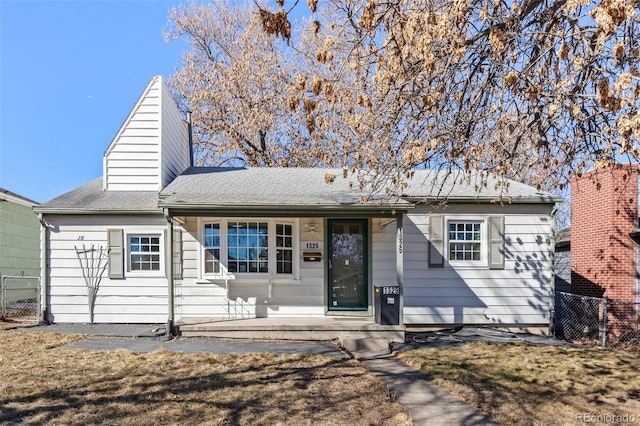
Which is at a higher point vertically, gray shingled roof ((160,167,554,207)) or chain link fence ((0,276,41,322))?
gray shingled roof ((160,167,554,207))

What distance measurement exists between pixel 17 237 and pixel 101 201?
5669 millimetres

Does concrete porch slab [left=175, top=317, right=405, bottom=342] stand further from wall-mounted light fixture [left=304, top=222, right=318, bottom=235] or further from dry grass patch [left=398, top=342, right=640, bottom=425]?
wall-mounted light fixture [left=304, top=222, right=318, bottom=235]

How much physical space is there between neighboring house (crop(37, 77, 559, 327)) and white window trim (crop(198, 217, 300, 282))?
0.02m

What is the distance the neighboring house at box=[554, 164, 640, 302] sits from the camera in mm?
10312

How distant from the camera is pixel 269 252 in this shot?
350 inches

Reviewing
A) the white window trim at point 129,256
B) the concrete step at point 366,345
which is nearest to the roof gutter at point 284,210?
the white window trim at point 129,256

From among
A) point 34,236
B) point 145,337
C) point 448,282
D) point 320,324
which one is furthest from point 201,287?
point 34,236

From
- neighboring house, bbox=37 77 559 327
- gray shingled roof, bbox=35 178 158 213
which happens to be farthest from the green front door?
gray shingled roof, bbox=35 178 158 213

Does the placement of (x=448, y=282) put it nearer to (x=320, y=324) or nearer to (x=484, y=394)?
(x=320, y=324)

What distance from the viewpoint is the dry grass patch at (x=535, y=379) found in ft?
14.8

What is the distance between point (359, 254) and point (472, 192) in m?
2.96

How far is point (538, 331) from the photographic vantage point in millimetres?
9312

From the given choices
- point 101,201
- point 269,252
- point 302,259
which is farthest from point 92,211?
point 302,259

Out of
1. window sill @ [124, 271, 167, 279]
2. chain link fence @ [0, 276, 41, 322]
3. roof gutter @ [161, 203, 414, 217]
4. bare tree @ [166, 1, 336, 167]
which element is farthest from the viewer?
bare tree @ [166, 1, 336, 167]
